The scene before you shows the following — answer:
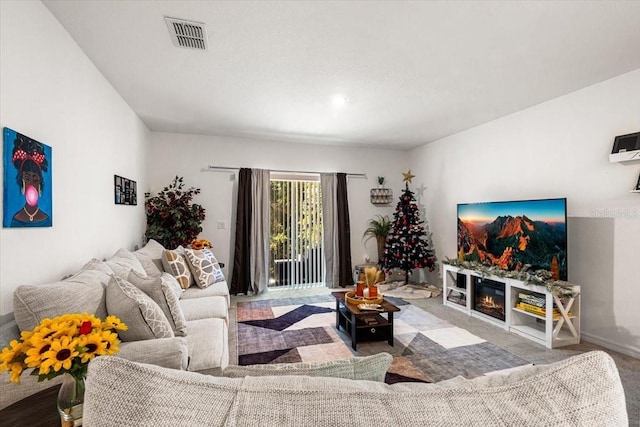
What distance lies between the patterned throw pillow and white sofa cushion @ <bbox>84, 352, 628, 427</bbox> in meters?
3.08

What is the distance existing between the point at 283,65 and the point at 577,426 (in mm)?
2796

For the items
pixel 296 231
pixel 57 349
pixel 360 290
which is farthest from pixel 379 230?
pixel 57 349

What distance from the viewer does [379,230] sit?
579 cm

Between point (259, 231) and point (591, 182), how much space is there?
435cm

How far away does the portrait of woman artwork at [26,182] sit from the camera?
1.55m

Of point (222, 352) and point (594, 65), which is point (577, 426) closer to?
→ point (222, 352)

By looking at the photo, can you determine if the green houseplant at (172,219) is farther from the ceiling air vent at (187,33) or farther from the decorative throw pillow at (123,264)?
the ceiling air vent at (187,33)

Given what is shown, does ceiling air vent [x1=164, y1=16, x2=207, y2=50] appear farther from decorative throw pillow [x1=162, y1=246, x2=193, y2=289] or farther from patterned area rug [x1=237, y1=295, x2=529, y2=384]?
patterned area rug [x1=237, y1=295, x2=529, y2=384]

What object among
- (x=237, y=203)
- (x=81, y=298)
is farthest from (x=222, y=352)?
(x=237, y=203)

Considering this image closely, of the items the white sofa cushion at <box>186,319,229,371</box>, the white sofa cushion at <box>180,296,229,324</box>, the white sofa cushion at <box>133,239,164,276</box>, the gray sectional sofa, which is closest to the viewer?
the gray sectional sofa

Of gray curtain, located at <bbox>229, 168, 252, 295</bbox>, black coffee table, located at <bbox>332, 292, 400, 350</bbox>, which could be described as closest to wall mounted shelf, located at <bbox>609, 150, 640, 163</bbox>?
black coffee table, located at <bbox>332, 292, 400, 350</bbox>

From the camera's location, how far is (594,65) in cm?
262

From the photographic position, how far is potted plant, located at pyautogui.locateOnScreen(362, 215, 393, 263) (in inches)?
227

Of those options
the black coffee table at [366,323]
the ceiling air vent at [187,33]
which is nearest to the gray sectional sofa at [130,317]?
the black coffee table at [366,323]
